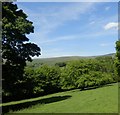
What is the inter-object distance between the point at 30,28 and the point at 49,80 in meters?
45.0

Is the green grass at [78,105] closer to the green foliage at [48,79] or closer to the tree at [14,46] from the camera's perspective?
the tree at [14,46]

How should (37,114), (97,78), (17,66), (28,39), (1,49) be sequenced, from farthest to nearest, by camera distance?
1. (97,78)
2. (28,39)
3. (17,66)
4. (1,49)
5. (37,114)

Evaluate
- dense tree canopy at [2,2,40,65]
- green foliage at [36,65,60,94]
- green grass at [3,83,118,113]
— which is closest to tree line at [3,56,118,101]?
green foliage at [36,65,60,94]

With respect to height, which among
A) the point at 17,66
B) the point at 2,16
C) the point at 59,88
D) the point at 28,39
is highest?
the point at 2,16

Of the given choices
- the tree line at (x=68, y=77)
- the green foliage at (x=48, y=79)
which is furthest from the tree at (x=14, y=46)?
the green foliage at (x=48, y=79)

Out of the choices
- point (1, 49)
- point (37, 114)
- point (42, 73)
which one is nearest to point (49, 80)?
point (42, 73)

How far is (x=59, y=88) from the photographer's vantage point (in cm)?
8344

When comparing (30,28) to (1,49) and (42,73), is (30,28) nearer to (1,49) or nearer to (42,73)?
(1,49)

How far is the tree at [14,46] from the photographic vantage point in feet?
111

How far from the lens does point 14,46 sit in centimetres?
3578

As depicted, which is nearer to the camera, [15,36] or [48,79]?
[15,36]

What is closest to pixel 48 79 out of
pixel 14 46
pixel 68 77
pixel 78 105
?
pixel 68 77

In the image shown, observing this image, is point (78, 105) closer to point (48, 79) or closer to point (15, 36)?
point (15, 36)

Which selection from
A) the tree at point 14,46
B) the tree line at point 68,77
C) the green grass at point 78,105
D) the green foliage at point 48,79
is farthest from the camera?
the green foliage at point 48,79
